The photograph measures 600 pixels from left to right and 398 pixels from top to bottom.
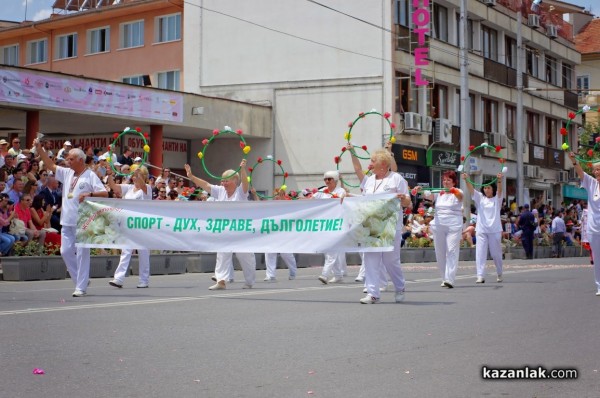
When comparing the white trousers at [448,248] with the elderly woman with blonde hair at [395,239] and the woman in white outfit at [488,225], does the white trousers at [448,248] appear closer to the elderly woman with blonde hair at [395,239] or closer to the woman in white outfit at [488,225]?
the woman in white outfit at [488,225]

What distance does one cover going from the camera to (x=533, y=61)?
63656mm

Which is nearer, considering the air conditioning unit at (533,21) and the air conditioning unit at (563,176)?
the air conditioning unit at (533,21)

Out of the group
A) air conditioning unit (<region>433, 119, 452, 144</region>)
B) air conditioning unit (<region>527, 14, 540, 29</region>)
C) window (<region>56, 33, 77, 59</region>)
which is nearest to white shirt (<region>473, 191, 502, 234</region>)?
air conditioning unit (<region>433, 119, 452, 144</region>)

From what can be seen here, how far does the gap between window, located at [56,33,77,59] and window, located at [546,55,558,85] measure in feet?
95.8

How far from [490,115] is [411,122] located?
12338 millimetres

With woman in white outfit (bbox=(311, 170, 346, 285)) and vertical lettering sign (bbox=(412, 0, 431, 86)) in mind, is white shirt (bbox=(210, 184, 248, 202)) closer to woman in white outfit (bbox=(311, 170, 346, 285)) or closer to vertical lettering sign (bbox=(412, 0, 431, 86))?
woman in white outfit (bbox=(311, 170, 346, 285))

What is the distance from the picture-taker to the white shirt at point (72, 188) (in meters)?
15.5

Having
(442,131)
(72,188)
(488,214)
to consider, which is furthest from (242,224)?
(442,131)

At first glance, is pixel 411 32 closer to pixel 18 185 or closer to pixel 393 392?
pixel 18 185

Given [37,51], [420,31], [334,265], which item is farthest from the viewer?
[37,51]

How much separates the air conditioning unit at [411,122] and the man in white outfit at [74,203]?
31597mm

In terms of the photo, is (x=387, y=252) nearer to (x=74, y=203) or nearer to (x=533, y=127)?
(x=74, y=203)

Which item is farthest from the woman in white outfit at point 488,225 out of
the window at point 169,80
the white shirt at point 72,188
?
the window at point 169,80

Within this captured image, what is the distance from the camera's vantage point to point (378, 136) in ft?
151
